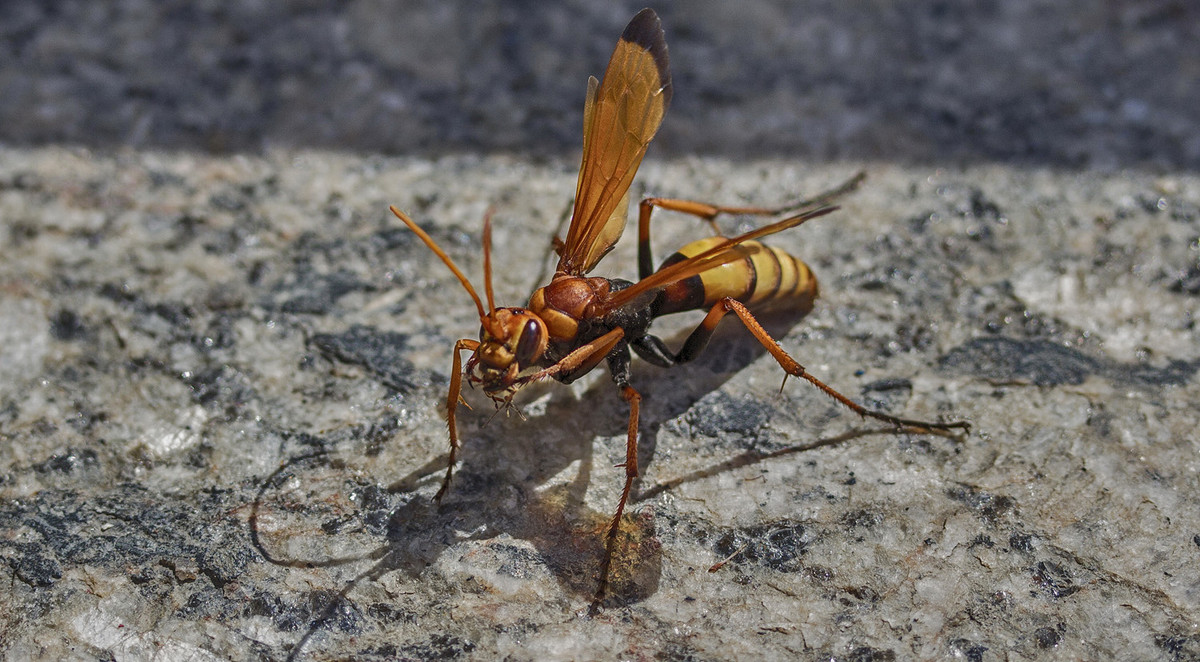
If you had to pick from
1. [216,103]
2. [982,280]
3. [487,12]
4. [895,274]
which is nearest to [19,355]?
[216,103]

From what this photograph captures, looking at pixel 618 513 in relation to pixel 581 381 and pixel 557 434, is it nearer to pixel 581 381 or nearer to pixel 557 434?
pixel 557 434

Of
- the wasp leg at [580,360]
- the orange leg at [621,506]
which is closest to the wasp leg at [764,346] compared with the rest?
the wasp leg at [580,360]

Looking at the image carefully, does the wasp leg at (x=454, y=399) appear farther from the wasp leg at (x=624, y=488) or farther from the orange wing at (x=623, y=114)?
the orange wing at (x=623, y=114)

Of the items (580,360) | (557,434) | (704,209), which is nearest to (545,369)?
(580,360)

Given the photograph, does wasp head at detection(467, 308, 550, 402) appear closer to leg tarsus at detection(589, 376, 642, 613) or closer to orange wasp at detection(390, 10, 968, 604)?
orange wasp at detection(390, 10, 968, 604)

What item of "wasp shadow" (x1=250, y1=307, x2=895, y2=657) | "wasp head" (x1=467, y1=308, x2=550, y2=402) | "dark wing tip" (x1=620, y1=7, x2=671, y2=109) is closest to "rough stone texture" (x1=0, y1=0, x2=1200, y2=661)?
"wasp shadow" (x1=250, y1=307, x2=895, y2=657)

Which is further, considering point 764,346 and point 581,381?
point 581,381

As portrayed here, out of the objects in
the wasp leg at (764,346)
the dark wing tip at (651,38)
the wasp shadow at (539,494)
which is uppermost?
the dark wing tip at (651,38)
